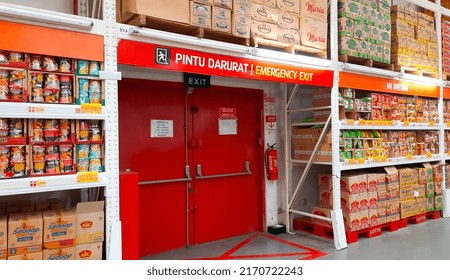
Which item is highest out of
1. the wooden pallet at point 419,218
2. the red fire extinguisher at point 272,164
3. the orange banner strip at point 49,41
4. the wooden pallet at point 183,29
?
the wooden pallet at point 183,29

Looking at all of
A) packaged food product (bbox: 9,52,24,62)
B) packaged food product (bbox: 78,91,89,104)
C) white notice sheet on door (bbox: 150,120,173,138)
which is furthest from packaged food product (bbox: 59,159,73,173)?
white notice sheet on door (bbox: 150,120,173,138)

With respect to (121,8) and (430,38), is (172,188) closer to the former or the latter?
(121,8)

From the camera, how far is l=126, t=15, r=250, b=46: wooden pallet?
3289 millimetres

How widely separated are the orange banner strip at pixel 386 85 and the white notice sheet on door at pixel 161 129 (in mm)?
2590

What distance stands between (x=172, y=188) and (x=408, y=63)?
463 centimetres

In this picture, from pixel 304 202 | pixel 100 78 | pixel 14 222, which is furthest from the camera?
pixel 304 202

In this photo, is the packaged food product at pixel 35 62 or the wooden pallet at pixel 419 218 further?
the wooden pallet at pixel 419 218

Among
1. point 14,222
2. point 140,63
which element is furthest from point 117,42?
point 14,222

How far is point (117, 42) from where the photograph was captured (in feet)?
10.2

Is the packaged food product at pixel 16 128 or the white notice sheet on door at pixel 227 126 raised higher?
the white notice sheet on door at pixel 227 126

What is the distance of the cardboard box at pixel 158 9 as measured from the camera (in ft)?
10.5

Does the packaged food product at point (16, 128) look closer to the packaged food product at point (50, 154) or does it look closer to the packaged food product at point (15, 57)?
the packaged food product at point (50, 154)

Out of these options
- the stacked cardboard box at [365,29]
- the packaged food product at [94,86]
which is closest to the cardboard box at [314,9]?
the stacked cardboard box at [365,29]

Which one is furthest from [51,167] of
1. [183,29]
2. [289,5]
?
[289,5]
